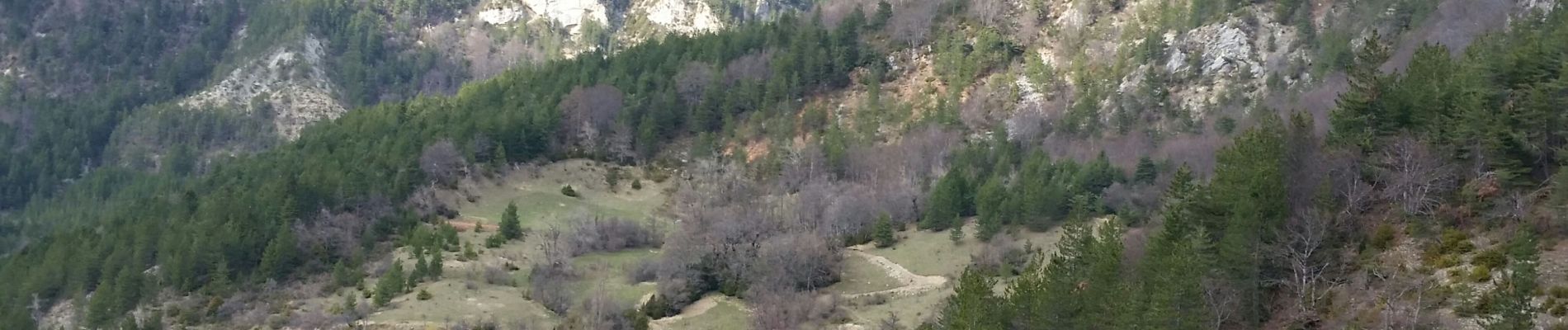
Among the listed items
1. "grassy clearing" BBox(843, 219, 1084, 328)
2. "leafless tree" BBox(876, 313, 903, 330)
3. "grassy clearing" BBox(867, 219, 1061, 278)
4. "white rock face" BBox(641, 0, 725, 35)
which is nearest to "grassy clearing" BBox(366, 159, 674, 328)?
"grassy clearing" BBox(843, 219, 1084, 328)

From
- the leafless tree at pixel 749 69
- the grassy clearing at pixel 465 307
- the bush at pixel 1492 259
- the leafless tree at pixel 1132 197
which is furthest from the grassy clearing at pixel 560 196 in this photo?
the bush at pixel 1492 259

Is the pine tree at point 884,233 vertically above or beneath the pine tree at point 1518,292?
beneath

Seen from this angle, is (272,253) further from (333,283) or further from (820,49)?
(820,49)

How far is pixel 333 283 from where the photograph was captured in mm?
69000

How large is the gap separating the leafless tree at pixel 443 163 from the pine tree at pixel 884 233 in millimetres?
30363

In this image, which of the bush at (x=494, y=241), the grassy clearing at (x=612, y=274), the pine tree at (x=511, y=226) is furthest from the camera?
the pine tree at (x=511, y=226)

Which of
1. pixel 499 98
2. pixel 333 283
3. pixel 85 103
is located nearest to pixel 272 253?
pixel 333 283

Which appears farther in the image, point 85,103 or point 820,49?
point 85,103

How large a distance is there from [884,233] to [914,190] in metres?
10.6

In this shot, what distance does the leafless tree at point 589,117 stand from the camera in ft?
349

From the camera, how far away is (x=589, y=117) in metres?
108

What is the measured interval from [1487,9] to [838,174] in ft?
148

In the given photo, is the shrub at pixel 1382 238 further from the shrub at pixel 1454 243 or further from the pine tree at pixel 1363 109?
the pine tree at pixel 1363 109

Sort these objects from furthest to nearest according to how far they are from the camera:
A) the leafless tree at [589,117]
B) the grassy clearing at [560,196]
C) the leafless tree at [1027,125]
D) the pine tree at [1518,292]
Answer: the leafless tree at [589,117] → the leafless tree at [1027,125] → the grassy clearing at [560,196] → the pine tree at [1518,292]
